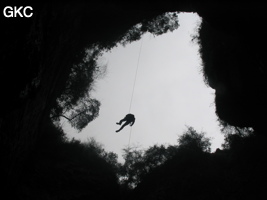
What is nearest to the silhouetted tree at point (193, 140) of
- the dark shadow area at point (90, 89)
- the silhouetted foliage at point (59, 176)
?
the dark shadow area at point (90, 89)

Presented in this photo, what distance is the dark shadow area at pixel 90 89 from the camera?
9.04m

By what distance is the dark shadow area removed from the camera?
9.04 metres

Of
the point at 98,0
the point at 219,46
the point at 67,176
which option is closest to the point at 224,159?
the point at 219,46

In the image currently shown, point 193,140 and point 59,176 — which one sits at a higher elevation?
point 193,140

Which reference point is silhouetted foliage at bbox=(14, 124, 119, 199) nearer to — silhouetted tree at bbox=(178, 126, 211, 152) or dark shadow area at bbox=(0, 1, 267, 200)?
dark shadow area at bbox=(0, 1, 267, 200)

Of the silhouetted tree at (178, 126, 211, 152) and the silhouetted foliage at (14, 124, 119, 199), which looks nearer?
the silhouetted foliage at (14, 124, 119, 199)

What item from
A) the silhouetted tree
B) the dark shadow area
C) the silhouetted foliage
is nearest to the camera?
the dark shadow area

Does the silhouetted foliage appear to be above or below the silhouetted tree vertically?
below

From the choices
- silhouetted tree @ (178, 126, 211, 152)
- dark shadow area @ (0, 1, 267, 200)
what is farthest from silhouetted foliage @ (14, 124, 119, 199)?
silhouetted tree @ (178, 126, 211, 152)

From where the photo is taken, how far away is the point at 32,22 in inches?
181

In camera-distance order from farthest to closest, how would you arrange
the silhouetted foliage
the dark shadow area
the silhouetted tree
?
the silhouetted tree, the silhouetted foliage, the dark shadow area

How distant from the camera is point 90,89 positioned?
27281mm

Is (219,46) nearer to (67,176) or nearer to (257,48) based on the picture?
(257,48)

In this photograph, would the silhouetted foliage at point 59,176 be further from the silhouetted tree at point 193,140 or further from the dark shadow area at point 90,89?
the silhouetted tree at point 193,140
